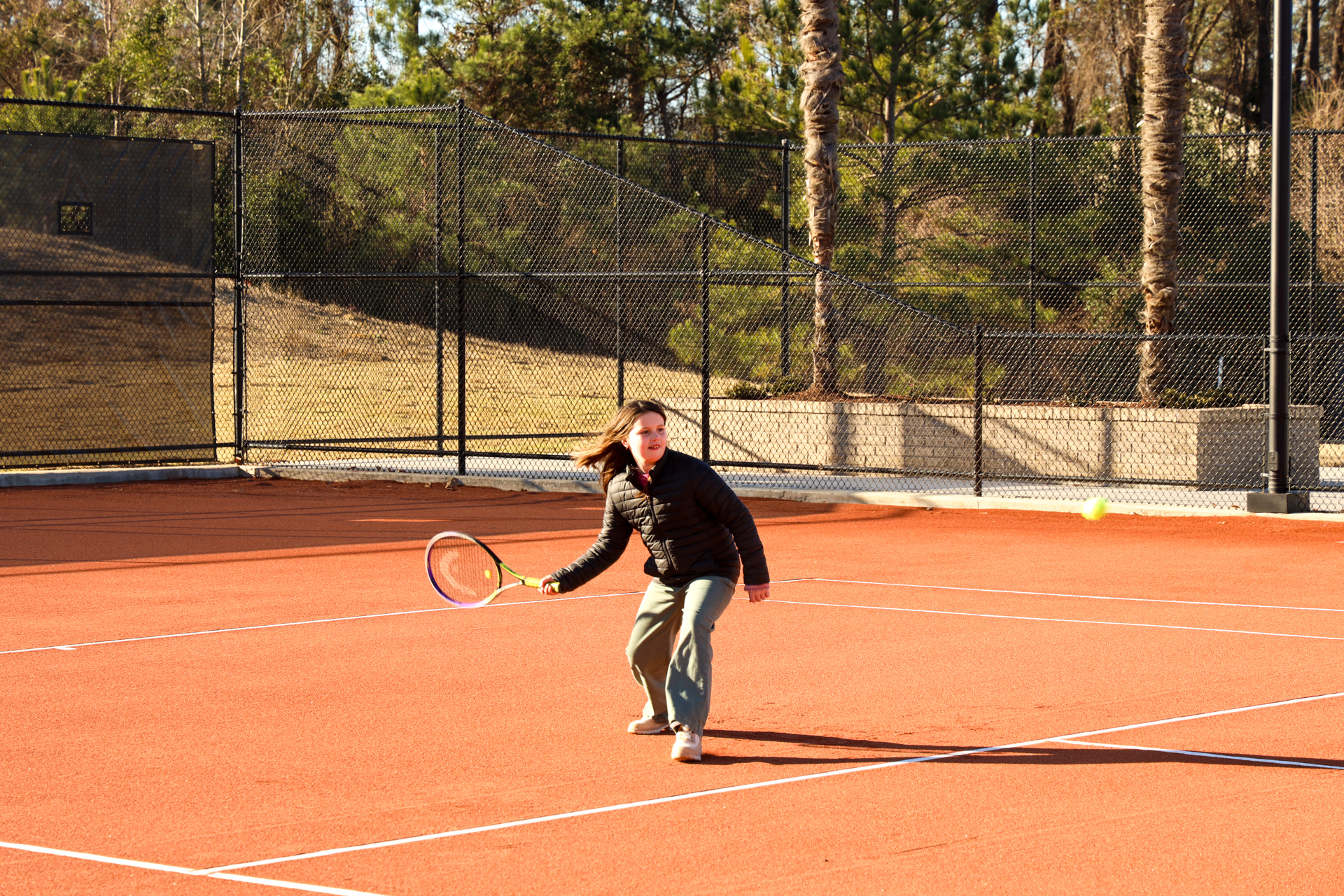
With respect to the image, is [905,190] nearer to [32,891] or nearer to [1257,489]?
[1257,489]

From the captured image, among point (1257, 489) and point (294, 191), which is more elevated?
point (294, 191)

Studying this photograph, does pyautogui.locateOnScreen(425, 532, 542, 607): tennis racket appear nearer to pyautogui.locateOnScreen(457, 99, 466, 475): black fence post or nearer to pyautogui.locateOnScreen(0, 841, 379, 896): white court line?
pyautogui.locateOnScreen(0, 841, 379, 896): white court line

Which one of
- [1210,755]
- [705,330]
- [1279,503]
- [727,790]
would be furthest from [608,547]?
[705,330]

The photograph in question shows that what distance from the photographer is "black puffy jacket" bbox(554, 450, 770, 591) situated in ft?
19.7

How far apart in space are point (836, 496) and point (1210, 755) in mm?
9339

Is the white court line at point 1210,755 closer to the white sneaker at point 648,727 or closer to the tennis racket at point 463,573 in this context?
the white sneaker at point 648,727

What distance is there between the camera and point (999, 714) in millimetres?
6535

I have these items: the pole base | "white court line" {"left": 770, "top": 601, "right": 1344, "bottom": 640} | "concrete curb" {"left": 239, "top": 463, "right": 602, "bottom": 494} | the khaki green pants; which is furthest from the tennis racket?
"concrete curb" {"left": 239, "top": 463, "right": 602, "bottom": 494}

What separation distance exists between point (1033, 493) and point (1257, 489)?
2.09 meters

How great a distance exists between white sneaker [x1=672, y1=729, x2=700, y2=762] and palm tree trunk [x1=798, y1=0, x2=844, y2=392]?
1174cm

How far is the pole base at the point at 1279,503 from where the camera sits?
1341 centimetres

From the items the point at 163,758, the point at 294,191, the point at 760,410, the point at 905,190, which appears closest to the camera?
the point at 163,758

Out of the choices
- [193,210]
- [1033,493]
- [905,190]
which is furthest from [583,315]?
[1033,493]

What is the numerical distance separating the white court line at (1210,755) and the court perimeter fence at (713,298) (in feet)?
26.6
